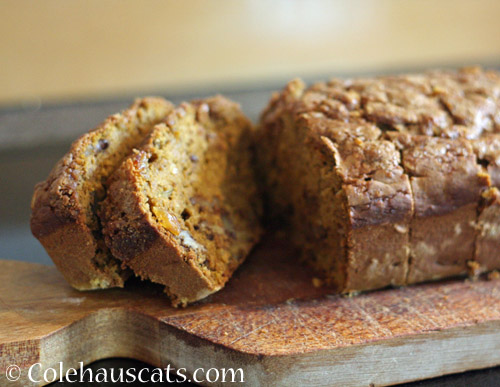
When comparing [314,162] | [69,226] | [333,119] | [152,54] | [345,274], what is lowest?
[345,274]

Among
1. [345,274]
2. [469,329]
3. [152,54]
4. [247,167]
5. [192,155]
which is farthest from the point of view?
[152,54]

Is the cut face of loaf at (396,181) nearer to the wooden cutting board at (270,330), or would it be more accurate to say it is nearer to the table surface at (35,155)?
the wooden cutting board at (270,330)

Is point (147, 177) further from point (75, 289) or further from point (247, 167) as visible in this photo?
point (247, 167)

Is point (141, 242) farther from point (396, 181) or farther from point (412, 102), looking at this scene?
point (412, 102)

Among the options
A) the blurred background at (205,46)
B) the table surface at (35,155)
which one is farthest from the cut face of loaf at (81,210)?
the blurred background at (205,46)

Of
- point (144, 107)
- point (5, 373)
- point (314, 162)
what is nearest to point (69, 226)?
point (5, 373)

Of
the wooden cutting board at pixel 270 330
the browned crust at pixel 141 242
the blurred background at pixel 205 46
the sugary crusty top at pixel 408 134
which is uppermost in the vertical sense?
the blurred background at pixel 205 46
